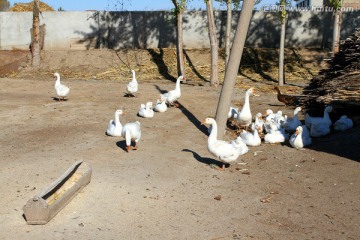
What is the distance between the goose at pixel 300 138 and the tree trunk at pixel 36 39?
1772cm

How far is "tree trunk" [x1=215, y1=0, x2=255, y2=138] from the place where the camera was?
12883mm

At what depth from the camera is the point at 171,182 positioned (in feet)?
32.2

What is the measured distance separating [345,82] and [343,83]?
0.06 meters

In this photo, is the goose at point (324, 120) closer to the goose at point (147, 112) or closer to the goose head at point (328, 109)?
the goose head at point (328, 109)

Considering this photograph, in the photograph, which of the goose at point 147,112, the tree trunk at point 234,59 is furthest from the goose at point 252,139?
the goose at point 147,112

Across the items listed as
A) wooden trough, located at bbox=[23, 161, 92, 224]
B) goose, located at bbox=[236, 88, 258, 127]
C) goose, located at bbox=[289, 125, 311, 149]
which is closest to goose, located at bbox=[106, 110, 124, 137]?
goose, located at bbox=[236, 88, 258, 127]

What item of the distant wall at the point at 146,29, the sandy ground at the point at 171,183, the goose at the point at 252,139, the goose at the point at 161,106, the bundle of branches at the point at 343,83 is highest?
the distant wall at the point at 146,29

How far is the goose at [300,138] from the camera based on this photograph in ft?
40.9

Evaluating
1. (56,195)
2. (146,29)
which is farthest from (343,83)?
(146,29)

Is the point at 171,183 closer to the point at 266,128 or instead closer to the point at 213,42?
the point at 266,128

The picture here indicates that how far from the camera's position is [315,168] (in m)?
11.0

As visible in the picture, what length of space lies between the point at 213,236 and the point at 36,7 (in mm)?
21532

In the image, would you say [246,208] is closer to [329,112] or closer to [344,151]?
[344,151]

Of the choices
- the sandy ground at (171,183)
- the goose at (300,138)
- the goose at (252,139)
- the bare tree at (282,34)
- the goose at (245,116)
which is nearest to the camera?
the sandy ground at (171,183)
